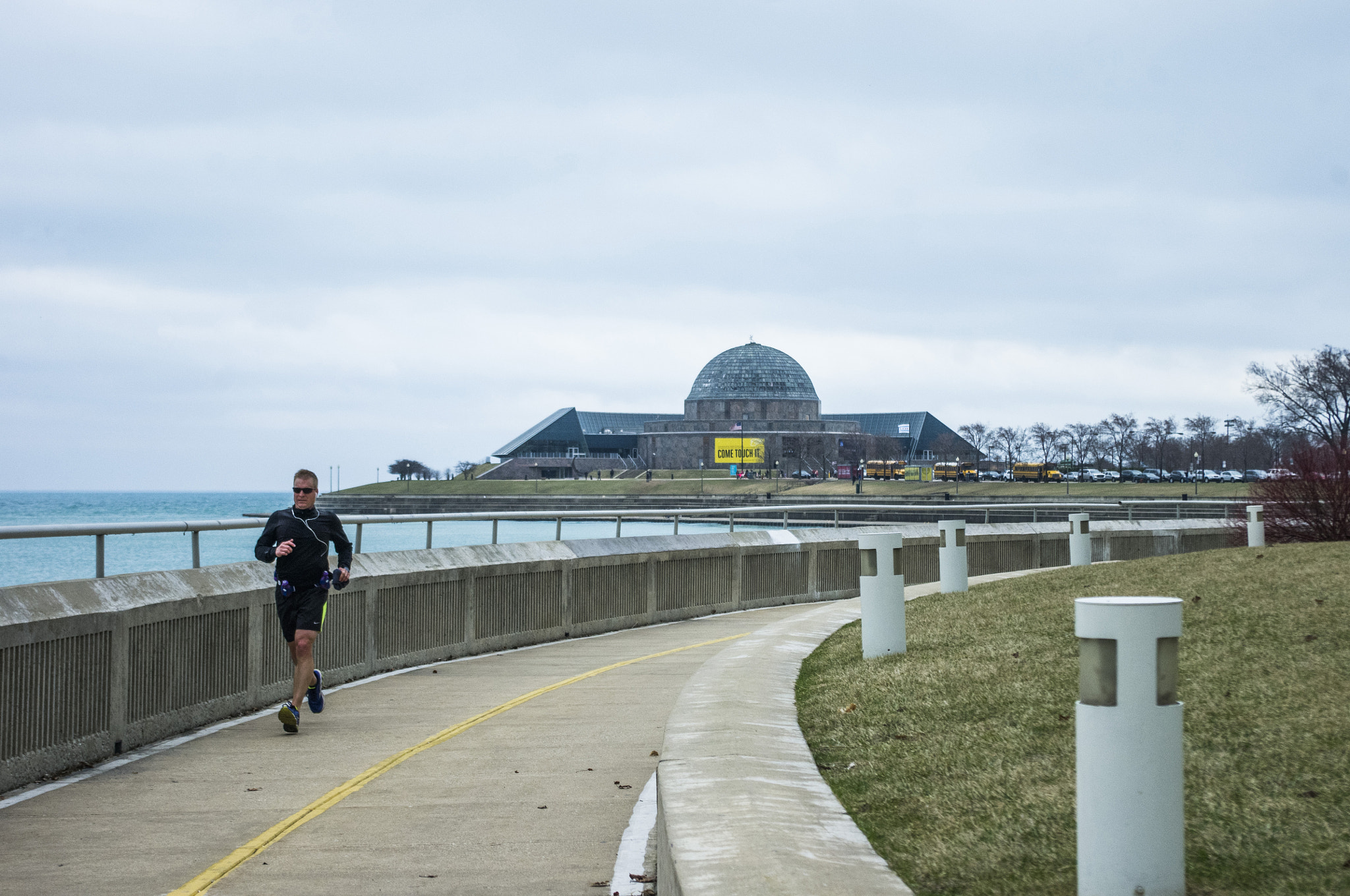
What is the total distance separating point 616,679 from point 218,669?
344 centimetres

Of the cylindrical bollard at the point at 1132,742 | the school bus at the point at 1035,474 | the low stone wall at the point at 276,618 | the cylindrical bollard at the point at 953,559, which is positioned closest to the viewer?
the cylindrical bollard at the point at 1132,742

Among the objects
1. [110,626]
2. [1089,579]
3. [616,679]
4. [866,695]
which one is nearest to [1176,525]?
[1089,579]

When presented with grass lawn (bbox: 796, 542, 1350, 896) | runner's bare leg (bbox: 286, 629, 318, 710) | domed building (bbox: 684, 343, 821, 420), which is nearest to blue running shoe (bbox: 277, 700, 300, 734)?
runner's bare leg (bbox: 286, 629, 318, 710)

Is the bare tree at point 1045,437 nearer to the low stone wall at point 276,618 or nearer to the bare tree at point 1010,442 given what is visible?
the bare tree at point 1010,442

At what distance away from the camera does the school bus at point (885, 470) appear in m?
122

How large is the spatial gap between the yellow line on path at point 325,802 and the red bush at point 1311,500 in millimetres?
12894

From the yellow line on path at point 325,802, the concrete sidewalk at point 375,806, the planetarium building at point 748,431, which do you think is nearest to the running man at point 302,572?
the concrete sidewalk at point 375,806

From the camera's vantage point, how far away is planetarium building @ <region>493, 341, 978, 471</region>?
13600 centimetres

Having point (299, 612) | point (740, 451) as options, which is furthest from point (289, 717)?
point (740, 451)

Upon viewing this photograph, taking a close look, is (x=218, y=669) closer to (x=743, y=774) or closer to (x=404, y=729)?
(x=404, y=729)

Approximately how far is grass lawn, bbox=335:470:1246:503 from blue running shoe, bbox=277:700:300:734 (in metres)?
64.2

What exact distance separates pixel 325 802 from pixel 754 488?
10297 cm

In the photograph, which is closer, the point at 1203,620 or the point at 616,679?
the point at 1203,620

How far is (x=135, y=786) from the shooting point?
24.7 feet
